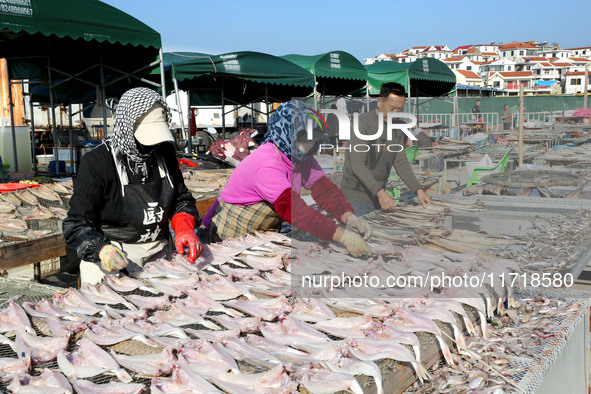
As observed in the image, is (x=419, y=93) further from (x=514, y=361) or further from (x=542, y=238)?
(x=514, y=361)

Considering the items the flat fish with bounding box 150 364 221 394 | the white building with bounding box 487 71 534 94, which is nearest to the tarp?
the flat fish with bounding box 150 364 221 394

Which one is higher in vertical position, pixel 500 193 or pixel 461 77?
pixel 461 77

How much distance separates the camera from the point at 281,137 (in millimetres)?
3146

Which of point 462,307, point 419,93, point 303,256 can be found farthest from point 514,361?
point 419,93

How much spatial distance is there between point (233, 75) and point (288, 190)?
8353 millimetres

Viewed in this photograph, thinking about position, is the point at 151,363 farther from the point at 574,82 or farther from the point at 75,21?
the point at 574,82

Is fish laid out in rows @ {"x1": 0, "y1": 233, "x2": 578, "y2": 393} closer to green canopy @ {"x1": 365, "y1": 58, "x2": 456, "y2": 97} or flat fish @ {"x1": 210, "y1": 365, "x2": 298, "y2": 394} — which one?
flat fish @ {"x1": 210, "y1": 365, "x2": 298, "y2": 394}

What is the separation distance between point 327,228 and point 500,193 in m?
3.04

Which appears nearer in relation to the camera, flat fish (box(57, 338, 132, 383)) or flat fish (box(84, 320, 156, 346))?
flat fish (box(57, 338, 132, 383))

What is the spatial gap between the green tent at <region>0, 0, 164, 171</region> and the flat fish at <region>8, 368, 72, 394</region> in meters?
6.30

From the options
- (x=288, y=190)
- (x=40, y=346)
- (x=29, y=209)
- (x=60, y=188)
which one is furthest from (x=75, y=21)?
(x=40, y=346)

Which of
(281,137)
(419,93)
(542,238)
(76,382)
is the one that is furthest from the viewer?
(419,93)

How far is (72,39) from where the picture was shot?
8.88 metres

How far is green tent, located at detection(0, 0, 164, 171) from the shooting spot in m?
6.91
